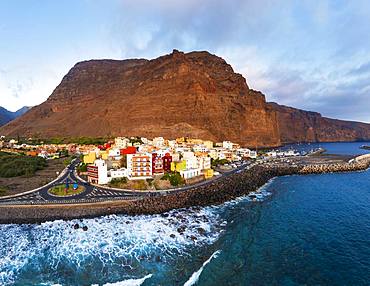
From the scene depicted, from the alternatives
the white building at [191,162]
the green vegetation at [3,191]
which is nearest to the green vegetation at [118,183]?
the white building at [191,162]

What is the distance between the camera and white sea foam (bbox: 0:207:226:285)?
26.2 m

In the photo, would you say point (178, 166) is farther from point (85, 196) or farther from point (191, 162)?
point (85, 196)

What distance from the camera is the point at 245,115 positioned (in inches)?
6791

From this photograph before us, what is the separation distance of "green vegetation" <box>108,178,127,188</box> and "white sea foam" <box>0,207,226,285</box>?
1193 centimetres

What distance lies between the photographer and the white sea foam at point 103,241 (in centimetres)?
2619

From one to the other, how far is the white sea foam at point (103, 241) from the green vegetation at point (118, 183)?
11.9 meters

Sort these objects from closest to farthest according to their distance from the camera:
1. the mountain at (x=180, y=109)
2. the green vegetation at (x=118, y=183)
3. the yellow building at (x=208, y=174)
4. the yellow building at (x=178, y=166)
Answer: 1. the green vegetation at (x=118, y=183)
2. the yellow building at (x=178, y=166)
3. the yellow building at (x=208, y=174)
4. the mountain at (x=180, y=109)

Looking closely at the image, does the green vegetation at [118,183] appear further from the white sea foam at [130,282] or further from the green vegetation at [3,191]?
the white sea foam at [130,282]

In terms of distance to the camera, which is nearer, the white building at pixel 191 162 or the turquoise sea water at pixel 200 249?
the turquoise sea water at pixel 200 249

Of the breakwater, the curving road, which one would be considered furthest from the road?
the breakwater

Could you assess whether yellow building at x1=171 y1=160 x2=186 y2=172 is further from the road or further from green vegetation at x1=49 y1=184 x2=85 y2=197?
green vegetation at x1=49 y1=184 x2=85 y2=197

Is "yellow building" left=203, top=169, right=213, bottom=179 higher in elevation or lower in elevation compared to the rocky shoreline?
higher

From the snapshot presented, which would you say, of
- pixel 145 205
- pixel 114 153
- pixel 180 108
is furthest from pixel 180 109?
pixel 145 205

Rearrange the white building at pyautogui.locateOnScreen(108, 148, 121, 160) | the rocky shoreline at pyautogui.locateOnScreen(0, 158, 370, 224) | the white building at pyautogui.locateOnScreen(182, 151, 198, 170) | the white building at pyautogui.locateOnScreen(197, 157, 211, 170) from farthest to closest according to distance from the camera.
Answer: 1. the white building at pyautogui.locateOnScreen(108, 148, 121, 160)
2. the white building at pyautogui.locateOnScreen(197, 157, 211, 170)
3. the white building at pyautogui.locateOnScreen(182, 151, 198, 170)
4. the rocky shoreline at pyautogui.locateOnScreen(0, 158, 370, 224)
